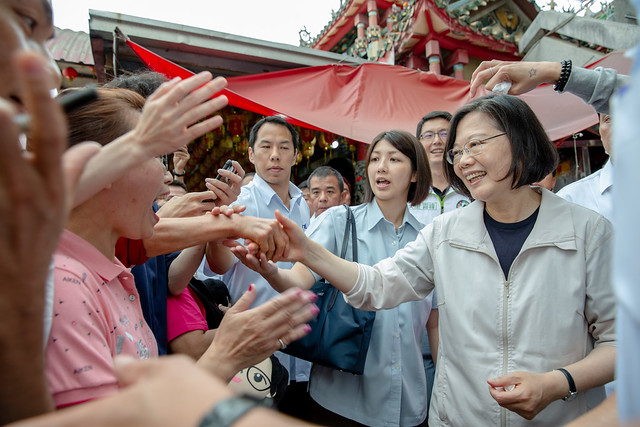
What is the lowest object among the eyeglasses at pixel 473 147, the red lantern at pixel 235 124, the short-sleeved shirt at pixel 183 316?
the short-sleeved shirt at pixel 183 316

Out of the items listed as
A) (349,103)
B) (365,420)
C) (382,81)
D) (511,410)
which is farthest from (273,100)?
(511,410)

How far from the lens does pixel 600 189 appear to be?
2463 mm

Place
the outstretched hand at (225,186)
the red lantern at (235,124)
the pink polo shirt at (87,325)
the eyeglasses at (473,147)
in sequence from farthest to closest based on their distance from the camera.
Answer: the red lantern at (235,124) → the outstretched hand at (225,186) → the eyeglasses at (473,147) → the pink polo shirt at (87,325)

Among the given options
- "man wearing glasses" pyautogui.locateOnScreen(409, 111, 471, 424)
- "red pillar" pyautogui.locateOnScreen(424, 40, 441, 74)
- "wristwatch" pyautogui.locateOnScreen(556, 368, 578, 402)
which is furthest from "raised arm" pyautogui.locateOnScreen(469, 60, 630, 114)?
"red pillar" pyautogui.locateOnScreen(424, 40, 441, 74)

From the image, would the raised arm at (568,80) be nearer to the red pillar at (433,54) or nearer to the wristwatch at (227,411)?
the wristwatch at (227,411)

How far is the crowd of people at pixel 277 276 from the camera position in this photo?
21.8 inches

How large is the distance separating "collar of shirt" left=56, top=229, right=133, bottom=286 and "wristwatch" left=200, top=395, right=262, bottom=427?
759 mm

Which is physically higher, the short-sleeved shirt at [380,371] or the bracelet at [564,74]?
the bracelet at [564,74]

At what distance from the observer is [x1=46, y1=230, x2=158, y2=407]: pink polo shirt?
2.72 ft

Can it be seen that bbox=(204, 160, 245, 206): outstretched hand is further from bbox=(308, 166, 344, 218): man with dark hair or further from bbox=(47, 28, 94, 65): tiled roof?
bbox=(47, 28, 94, 65): tiled roof

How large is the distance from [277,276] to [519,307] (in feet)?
3.41

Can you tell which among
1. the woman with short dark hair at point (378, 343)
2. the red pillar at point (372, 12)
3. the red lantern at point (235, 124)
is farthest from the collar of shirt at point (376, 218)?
the red pillar at point (372, 12)

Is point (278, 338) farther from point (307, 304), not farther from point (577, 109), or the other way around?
point (577, 109)

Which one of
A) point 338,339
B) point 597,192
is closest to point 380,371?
point 338,339
